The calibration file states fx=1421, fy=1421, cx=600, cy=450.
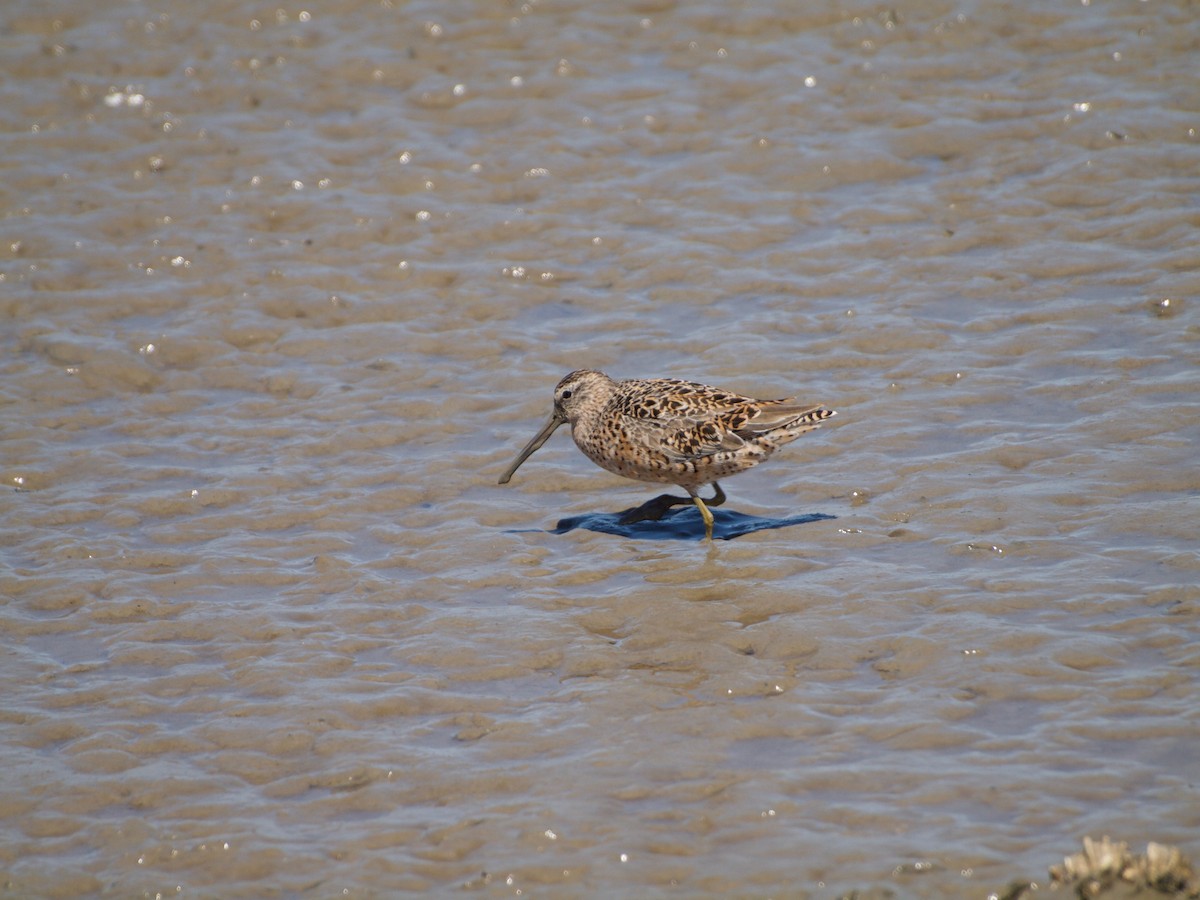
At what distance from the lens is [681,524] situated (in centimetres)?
793

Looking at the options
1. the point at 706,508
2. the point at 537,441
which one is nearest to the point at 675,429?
the point at 706,508

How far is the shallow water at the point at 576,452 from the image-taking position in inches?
211

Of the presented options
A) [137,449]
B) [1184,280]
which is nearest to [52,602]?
[137,449]

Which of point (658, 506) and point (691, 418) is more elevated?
point (691, 418)

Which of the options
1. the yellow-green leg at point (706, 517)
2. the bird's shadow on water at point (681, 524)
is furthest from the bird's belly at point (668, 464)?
the bird's shadow on water at point (681, 524)

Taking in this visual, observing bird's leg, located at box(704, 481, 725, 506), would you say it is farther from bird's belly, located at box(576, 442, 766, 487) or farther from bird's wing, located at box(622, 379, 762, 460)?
bird's wing, located at box(622, 379, 762, 460)

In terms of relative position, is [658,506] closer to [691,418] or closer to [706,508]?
[706,508]

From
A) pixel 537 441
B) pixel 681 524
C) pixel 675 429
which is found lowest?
pixel 681 524

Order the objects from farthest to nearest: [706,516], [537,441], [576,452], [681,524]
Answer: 1. [576,452]
2. [537,441]
3. [681,524]
4. [706,516]

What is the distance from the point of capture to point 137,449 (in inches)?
336

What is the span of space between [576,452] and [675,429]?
133 cm

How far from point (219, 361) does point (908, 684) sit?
540 centimetres

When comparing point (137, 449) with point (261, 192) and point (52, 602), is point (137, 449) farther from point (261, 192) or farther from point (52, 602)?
point (261, 192)

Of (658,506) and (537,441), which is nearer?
(658,506)
